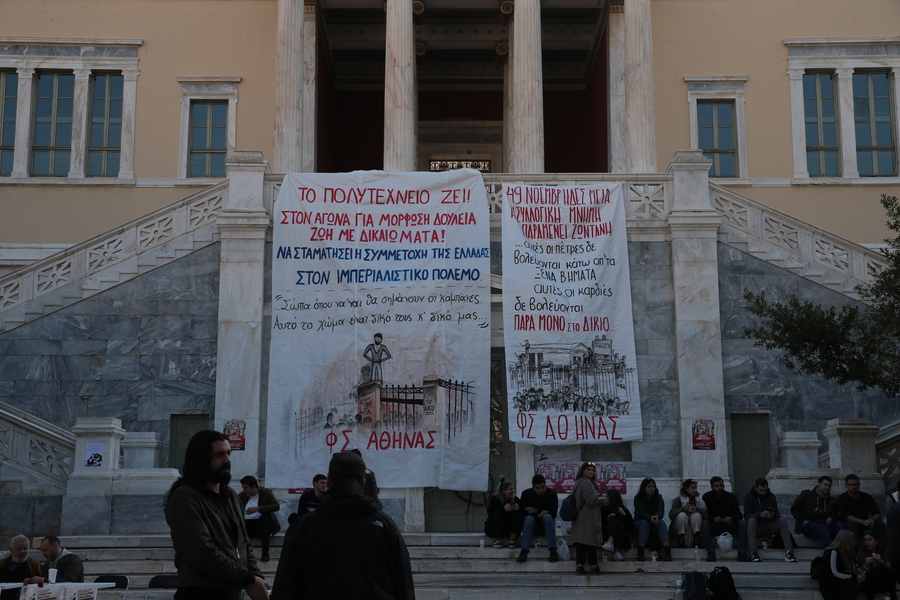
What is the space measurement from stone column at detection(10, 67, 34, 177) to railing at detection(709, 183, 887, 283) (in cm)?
1863

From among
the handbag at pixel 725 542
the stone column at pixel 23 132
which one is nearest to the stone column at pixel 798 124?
→ the handbag at pixel 725 542

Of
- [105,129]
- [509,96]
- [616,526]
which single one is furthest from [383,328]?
[105,129]

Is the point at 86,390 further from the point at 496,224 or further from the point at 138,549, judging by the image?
the point at 496,224

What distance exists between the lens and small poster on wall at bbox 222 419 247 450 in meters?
20.0

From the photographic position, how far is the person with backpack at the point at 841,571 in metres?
14.5

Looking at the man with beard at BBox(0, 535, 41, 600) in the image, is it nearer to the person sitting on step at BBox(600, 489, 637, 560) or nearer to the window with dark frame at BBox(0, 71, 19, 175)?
Result: the person sitting on step at BBox(600, 489, 637, 560)

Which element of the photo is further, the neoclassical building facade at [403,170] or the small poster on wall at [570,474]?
the neoclassical building facade at [403,170]

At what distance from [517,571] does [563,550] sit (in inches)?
36.0

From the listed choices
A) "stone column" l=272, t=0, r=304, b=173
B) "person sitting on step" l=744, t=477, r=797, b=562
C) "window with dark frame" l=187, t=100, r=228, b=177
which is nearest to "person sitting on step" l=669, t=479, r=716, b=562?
"person sitting on step" l=744, t=477, r=797, b=562

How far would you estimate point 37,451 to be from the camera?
18.3 meters

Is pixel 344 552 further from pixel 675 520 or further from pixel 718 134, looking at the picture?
pixel 718 134

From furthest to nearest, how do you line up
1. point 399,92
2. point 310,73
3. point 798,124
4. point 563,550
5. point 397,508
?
point 798,124 < point 310,73 < point 399,92 < point 397,508 < point 563,550

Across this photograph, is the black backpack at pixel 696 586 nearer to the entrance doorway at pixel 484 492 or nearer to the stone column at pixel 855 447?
the stone column at pixel 855 447

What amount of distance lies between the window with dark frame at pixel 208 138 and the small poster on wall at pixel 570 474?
14.1 m
